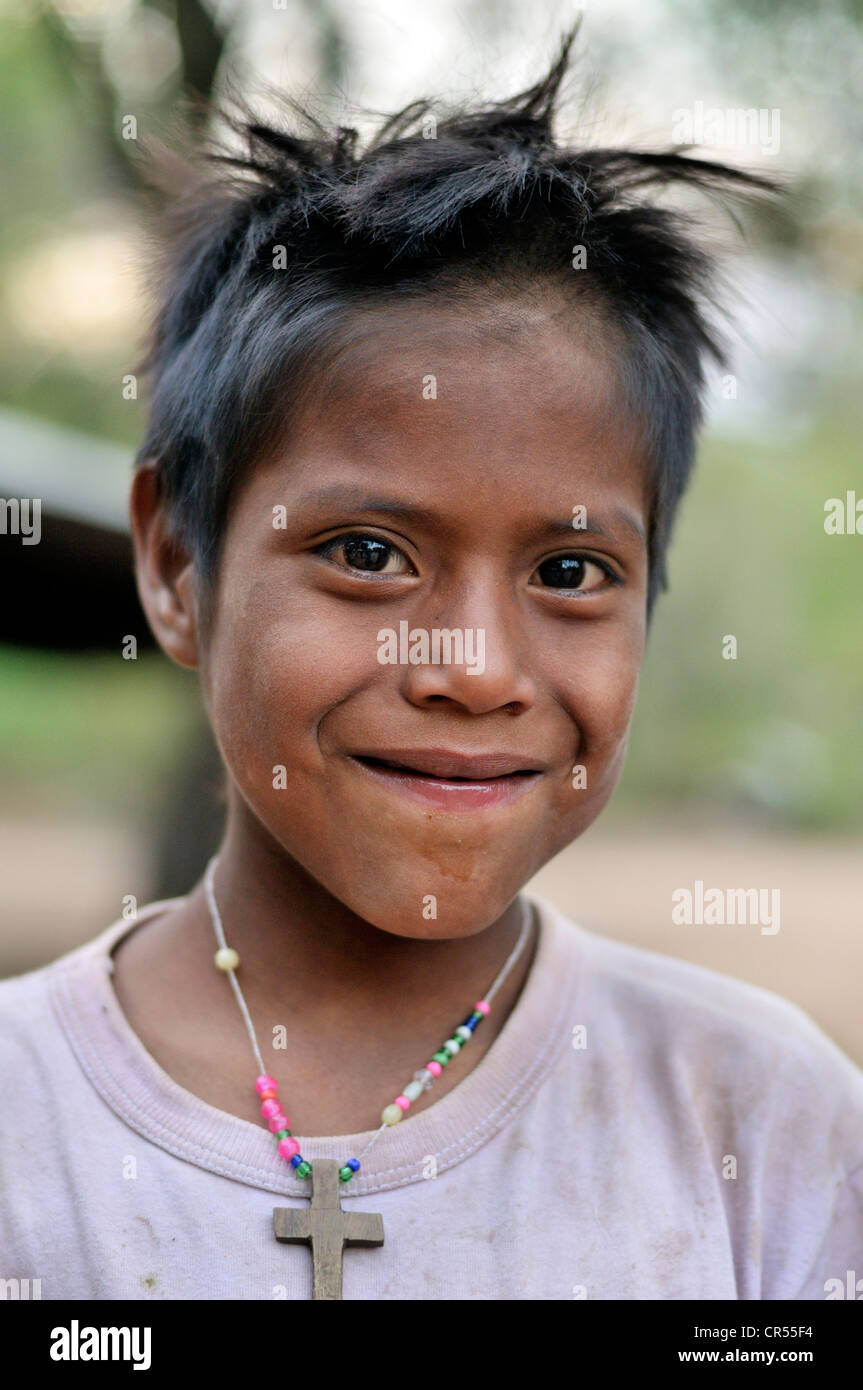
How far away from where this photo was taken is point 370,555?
1.28 metres

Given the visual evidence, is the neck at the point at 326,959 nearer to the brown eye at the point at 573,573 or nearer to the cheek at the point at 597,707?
the cheek at the point at 597,707

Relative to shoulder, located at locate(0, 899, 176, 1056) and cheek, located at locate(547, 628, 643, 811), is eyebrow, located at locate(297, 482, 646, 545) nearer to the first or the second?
cheek, located at locate(547, 628, 643, 811)

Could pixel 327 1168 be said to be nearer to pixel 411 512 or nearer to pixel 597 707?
pixel 597 707

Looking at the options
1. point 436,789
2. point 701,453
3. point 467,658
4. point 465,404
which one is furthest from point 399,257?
point 701,453

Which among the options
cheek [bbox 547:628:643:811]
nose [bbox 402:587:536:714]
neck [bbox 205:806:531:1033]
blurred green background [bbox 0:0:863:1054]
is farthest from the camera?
blurred green background [bbox 0:0:863:1054]

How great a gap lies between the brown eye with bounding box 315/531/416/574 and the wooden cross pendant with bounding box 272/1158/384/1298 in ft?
1.97

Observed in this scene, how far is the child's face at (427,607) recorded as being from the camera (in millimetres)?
1244

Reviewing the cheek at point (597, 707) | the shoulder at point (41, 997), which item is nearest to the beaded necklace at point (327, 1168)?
the shoulder at point (41, 997)

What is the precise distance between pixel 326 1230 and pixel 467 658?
56 cm

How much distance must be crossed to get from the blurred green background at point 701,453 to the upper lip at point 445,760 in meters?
0.70

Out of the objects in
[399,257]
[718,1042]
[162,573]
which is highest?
[399,257]

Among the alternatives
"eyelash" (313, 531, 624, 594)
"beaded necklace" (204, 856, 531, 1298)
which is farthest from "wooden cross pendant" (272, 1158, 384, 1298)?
"eyelash" (313, 531, 624, 594)

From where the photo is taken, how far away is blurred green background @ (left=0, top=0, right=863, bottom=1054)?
3287 mm

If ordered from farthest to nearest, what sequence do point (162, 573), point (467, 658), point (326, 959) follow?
point (162, 573)
point (326, 959)
point (467, 658)
